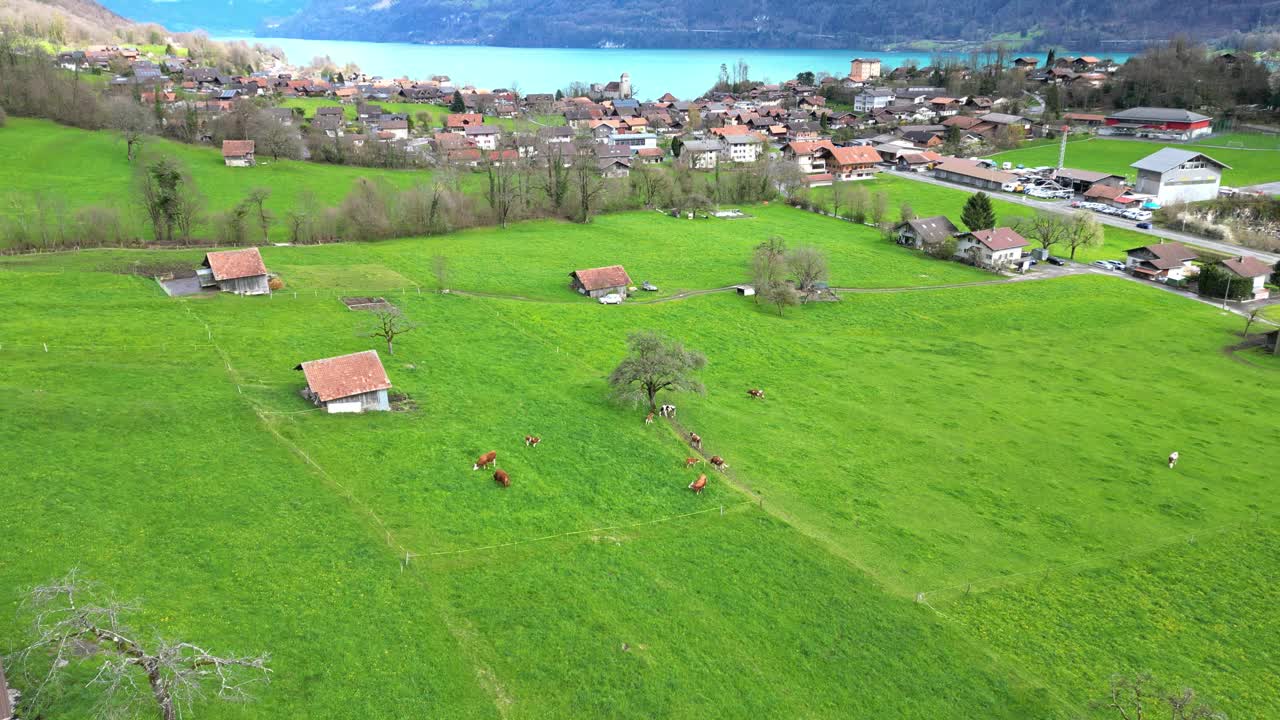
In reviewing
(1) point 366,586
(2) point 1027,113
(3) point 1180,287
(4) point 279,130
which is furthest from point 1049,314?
(2) point 1027,113

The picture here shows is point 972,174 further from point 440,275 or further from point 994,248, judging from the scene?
point 440,275

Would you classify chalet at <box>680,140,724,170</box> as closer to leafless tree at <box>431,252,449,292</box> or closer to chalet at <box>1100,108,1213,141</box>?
leafless tree at <box>431,252,449,292</box>

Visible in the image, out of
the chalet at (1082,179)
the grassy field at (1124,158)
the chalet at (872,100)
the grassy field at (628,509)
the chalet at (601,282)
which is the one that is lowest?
the grassy field at (628,509)

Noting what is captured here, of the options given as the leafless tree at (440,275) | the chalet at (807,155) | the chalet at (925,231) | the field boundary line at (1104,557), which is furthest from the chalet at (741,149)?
the field boundary line at (1104,557)

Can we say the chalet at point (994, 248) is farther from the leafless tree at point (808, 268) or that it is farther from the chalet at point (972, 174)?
the chalet at point (972, 174)

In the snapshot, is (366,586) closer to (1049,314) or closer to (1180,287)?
(1049,314)

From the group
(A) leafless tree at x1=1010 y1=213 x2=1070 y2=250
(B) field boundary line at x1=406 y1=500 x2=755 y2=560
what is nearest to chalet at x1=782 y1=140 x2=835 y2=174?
(A) leafless tree at x1=1010 y1=213 x2=1070 y2=250

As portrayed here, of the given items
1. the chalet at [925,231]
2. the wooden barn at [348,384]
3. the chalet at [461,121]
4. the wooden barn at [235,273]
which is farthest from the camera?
the chalet at [461,121]
